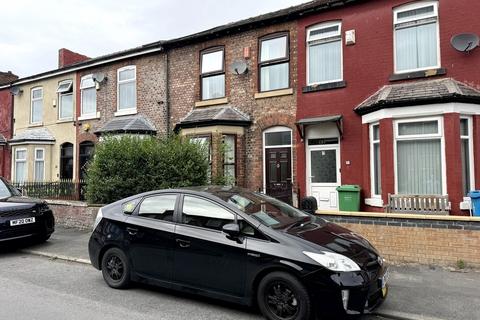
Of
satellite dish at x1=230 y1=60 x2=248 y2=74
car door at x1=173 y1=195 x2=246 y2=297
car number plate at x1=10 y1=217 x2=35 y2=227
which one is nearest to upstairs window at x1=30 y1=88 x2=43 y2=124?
satellite dish at x1=230 y1=60 x2=248 y2=74

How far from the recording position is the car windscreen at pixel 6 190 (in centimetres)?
890

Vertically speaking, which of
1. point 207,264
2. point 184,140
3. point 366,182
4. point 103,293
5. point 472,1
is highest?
point 472,1

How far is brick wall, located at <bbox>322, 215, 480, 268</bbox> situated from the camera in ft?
21.5

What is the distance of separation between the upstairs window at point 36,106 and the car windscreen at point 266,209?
1697 cm

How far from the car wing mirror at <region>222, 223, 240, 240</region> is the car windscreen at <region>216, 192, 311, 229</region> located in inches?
12.5

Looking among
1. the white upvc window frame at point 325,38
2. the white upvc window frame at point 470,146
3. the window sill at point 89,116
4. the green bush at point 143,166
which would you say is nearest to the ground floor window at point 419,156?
the white upvc window frame at point 470,146

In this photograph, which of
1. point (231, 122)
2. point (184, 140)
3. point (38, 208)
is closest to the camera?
point (38, 208)

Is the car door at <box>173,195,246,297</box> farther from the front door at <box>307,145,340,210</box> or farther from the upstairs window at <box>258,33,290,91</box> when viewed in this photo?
the upstairs window at <box>258,33,290,91</box>

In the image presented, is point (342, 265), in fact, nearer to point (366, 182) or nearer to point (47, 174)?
point (366, 182)

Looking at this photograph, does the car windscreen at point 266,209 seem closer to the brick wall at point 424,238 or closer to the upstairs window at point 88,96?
the brick wall at point 424,238

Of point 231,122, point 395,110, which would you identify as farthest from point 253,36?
point 395,110

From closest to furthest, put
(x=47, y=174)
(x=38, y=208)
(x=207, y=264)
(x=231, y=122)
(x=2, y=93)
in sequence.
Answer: (x=207, y=264) → (x=38, y=208) → (x=231, y=122) → (x=47, y=174) → (x=2, y=93)

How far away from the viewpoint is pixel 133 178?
9828mm

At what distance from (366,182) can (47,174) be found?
14771mm
